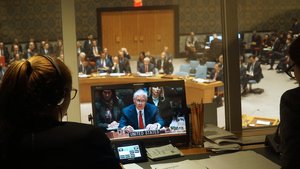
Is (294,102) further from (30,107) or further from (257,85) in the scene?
(257,85)

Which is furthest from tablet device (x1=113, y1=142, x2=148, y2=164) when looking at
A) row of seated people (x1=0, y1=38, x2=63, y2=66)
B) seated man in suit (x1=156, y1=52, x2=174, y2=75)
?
seated man in suit (x1=156, y1=52, x2=174, y2=75)

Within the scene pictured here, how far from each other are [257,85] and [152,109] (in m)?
7.35

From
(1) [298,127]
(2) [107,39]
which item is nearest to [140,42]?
(2) [107,39]

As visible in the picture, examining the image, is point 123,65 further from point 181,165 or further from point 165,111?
point 181,165

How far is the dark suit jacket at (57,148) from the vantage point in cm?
107

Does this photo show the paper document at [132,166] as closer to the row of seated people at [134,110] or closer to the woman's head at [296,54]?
the row of seated people at [134,110]

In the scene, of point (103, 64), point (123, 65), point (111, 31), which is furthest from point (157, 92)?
point (111, 31)

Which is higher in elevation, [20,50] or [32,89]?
[20,50]

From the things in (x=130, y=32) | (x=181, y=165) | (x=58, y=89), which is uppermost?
(x=130, y=32)

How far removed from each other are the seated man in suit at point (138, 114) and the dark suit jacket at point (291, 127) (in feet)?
2.96

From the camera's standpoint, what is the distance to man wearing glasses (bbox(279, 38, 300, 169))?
145 cm

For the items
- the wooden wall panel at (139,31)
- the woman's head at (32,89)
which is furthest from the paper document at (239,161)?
the wooden wall panel at (139,31)

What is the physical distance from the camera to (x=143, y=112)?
87.8 inches

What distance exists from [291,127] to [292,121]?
3cm
